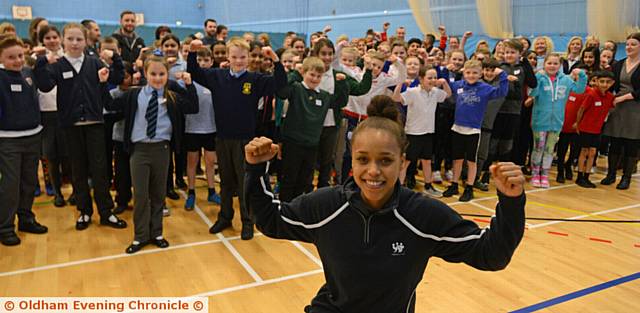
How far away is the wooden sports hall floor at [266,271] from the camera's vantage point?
3.35 m

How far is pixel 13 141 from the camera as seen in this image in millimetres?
4109

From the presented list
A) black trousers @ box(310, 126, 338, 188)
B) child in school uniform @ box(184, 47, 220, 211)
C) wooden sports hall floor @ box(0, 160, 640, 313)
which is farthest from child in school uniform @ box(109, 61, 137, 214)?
black trousers @ box(310, 126, 338, 188)

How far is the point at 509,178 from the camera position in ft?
5.12

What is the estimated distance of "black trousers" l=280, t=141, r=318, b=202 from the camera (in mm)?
4629

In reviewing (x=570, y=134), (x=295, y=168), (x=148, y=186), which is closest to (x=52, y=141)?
(x=148, y=186)

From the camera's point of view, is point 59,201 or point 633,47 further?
point 633,47

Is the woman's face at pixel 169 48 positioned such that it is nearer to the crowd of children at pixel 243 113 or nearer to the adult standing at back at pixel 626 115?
the crowd of children at pixel 243 113

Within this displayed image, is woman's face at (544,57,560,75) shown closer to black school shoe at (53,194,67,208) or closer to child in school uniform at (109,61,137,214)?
child in school uniform at (109,61,137,214)

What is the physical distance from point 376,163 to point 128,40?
581cm

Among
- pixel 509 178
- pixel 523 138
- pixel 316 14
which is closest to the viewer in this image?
pixel 509 178

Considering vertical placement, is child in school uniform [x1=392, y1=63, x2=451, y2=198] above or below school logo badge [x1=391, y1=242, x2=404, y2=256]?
above

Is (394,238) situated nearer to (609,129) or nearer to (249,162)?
(249,162)

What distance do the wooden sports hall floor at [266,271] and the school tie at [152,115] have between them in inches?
39.4

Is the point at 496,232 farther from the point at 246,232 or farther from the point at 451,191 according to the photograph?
the point at 451,191
